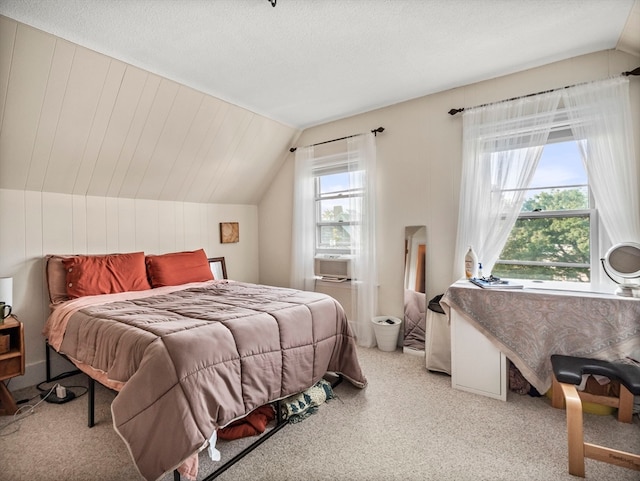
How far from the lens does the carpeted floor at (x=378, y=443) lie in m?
1.71

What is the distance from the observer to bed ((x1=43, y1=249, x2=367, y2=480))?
1.56 metres

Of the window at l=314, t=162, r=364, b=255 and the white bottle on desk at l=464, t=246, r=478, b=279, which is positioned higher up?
the window at l=314, t=162, r=364, b=255

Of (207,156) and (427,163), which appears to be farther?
(207,156)

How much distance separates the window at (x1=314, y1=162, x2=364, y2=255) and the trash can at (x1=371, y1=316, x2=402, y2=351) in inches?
35.8

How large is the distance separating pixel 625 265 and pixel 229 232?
12.8ft

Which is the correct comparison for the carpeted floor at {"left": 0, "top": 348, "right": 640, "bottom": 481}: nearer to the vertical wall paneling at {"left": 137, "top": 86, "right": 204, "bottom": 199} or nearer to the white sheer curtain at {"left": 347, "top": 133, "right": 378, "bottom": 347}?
the white sheer curtain at {"left": 347, "top": 133, "right": 378, "bottom": 347}

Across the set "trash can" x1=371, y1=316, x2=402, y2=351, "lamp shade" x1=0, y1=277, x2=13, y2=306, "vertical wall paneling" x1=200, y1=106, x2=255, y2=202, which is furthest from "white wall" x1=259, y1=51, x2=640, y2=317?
"lamp shade" x1=0, y1=277, x2=13, y2=306

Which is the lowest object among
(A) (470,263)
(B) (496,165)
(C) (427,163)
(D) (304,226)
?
(A) (470,263)

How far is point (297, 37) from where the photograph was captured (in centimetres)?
228

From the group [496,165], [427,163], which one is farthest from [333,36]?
[496,165]

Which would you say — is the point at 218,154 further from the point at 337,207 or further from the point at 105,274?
the point at 105,274

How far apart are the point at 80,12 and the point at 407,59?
7.15 ft

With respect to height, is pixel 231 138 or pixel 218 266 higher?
pixel 231 138

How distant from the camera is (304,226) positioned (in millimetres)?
4164
